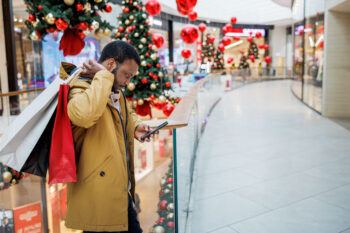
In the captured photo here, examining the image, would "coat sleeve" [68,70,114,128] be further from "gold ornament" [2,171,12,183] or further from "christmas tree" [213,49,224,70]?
"christmas tree" [213,49,224,70]

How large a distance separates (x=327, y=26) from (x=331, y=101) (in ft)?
5.56

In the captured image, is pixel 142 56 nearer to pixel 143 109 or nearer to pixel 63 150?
pixel 143 109

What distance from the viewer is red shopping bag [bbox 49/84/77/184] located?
60.0 inches

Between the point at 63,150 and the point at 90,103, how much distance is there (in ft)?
0.77

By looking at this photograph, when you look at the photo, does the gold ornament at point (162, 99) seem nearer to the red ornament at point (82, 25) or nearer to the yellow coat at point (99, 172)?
the red ornament at point (82, 25)

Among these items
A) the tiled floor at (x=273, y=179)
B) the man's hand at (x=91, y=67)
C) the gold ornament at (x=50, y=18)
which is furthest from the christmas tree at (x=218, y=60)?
the man's hand at (x=91, y=67)

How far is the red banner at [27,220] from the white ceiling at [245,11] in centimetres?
1929

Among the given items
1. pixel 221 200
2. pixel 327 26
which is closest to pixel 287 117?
pixel 327 26

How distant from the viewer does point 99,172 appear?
1.61m

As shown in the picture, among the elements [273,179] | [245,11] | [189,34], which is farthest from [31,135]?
[245,11]

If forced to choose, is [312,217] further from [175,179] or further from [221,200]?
[175,179]

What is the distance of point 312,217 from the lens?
129 inches

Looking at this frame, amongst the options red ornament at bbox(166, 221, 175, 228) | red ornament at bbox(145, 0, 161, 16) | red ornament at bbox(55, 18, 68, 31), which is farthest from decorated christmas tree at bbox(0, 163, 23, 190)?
red ornament at bbox(145, 0, 161, 16)

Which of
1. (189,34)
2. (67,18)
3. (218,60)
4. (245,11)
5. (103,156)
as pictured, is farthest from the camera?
(245,11)
